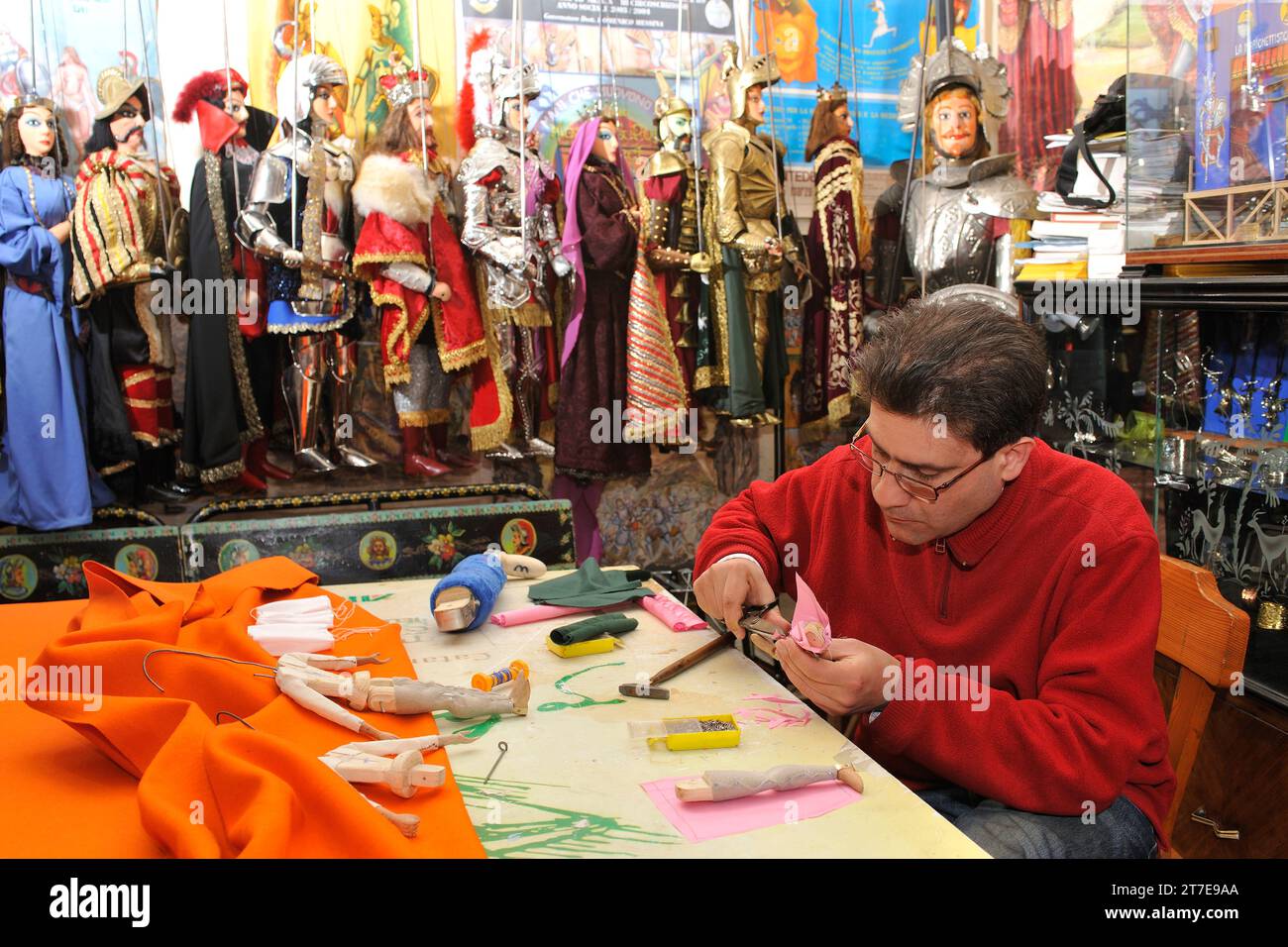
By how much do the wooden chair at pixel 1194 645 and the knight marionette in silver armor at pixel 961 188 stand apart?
8.00 ft

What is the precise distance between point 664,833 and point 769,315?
3.70m

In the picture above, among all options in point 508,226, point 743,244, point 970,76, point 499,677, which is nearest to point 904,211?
point 970,76

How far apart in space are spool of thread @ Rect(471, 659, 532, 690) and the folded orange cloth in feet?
0.31

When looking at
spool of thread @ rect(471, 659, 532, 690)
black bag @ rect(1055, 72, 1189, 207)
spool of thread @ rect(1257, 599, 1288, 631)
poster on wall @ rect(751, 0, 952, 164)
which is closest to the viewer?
spool of thread @ rect(471, 659, 532, 690)

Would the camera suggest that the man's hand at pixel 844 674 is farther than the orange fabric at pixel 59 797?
Yes

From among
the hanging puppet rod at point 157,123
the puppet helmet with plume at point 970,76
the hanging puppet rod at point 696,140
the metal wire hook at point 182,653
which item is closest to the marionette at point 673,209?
the hanging puppet rod at point 696,140

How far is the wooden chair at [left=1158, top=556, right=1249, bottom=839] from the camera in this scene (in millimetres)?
1869

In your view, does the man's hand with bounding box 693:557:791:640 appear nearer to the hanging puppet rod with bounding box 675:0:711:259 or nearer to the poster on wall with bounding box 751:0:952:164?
the hanging puppet rod with bounding box 675:0:711:259

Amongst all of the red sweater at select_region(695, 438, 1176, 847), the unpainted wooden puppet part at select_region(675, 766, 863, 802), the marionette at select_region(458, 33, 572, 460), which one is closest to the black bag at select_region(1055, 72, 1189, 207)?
the red sweater at select_region(695, 438, 1176, 847)

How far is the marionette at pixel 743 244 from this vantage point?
455 centimetres

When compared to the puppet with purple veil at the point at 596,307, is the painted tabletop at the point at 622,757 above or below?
below

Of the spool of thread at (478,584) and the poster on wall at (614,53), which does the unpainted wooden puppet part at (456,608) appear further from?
the poster on wall at (614,53)

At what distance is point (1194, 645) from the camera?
1946 mm
